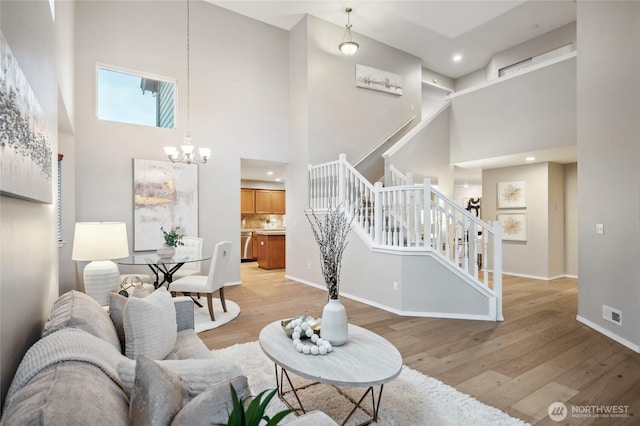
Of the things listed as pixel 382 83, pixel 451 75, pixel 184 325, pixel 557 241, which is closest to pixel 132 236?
pixel 184 325

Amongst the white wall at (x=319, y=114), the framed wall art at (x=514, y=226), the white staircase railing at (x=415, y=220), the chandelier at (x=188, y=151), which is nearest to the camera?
the white staircase railing at (x=415, y=220)

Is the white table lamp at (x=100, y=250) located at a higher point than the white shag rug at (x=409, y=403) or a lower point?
higher

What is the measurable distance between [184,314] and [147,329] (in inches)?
27.8

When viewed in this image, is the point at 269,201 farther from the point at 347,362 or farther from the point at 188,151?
the point at 347,362

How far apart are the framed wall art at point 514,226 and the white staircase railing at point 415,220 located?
289cm

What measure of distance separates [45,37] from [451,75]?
31.6 feet

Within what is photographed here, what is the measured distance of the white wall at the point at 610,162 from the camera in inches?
132

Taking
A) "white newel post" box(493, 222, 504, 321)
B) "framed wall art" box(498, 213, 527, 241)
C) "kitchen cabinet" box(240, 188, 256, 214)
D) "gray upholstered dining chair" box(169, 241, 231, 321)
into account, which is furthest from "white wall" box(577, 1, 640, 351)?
"kitchen cabinet" box(240, 188, 256, 214)

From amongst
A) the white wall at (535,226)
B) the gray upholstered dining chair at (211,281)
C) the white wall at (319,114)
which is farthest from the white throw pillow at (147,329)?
the white wall at (535,226)

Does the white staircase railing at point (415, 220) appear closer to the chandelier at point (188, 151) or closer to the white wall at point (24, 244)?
the chandelier at point (188, 151)

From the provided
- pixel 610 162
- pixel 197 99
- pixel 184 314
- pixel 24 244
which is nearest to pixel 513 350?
pixel 610 162

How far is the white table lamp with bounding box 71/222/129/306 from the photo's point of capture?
10.4 feet

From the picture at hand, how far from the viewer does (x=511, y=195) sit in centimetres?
738

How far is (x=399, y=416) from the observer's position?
214 cm
